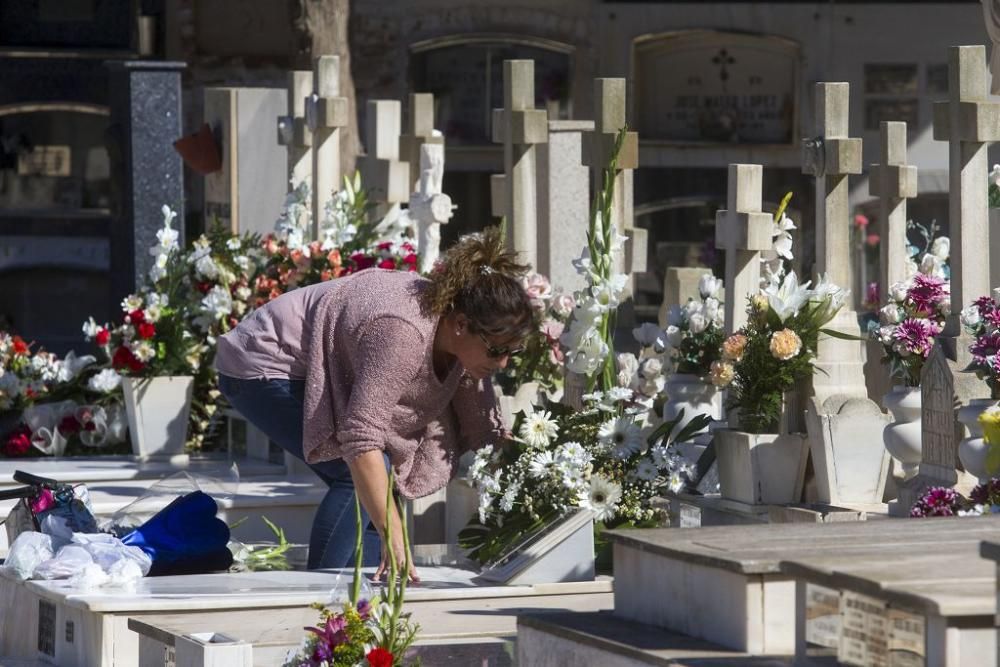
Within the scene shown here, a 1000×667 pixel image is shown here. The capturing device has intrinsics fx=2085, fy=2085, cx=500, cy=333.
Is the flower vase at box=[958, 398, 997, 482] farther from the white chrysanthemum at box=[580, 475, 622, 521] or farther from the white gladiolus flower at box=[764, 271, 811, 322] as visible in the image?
the white chrysanthemum at box=[580, 475, 622, 521]

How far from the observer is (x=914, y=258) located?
26.8ft

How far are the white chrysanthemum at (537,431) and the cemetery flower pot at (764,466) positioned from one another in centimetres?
58

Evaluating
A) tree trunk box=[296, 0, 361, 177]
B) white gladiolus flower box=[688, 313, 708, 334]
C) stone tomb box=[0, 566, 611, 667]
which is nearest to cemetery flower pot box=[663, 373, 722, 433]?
white gladiolus flower box=[688, 313, 708, 334]

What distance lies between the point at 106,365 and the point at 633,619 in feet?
16.0

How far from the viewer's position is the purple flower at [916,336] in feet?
18.6

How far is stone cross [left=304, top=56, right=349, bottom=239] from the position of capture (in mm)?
8633

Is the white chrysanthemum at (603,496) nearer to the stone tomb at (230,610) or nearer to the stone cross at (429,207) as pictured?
the stone tomb at (230,610)

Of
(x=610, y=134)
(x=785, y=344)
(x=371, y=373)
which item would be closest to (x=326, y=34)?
(x=610, y=134)

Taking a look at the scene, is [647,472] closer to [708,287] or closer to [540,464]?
[540,464]

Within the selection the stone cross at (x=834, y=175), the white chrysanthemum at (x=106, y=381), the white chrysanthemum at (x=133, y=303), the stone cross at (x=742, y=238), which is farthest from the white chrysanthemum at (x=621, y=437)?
the white chrysanthemum at (x=106, y=381)

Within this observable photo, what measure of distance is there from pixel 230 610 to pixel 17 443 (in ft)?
11.7

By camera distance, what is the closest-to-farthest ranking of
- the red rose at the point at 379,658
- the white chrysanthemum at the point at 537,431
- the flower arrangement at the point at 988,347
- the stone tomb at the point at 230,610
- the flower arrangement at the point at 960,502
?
1. the red rose at the point at 379,658
2. the stone tomb at the point at 230,610
3. the flower arrangement at the point at 960,502
4. the flower arrangement at the point at 988,347
5. the white chrysanthemum at the point at 537,431

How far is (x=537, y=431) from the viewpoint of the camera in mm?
5531

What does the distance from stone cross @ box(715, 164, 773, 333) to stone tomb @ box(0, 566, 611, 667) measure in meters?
1.43
